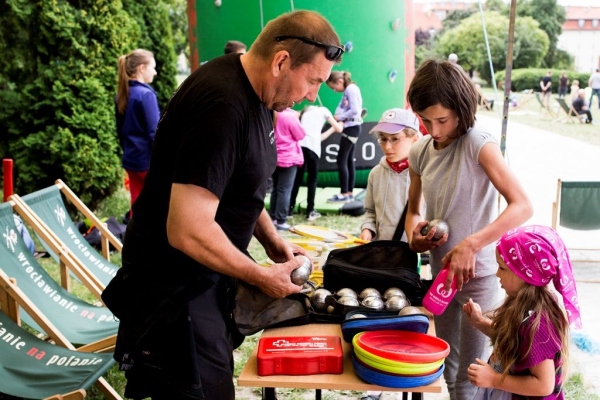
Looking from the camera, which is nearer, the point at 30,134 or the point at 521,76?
the point at 30,134

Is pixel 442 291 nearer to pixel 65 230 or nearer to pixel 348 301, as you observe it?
pixel 348 301

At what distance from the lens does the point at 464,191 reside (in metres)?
2.51

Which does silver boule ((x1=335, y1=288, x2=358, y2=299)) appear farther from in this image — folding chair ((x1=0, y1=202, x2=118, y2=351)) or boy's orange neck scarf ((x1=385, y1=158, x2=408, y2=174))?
folding chair ((x1=0, y1=202, x2=118, y2=351))

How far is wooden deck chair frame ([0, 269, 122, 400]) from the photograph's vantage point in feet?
11.0

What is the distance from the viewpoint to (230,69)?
1.95m

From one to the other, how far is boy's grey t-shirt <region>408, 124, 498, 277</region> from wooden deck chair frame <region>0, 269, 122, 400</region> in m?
1.88

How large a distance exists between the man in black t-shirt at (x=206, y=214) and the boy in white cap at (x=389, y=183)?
1323 mm

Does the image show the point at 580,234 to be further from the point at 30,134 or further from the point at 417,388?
the point at 30,134

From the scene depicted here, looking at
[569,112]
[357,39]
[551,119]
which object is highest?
[357,39]

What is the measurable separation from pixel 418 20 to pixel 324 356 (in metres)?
40.9

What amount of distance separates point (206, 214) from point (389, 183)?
1.93 m

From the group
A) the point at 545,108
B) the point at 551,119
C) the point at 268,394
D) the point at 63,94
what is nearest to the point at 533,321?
the point at 268,394

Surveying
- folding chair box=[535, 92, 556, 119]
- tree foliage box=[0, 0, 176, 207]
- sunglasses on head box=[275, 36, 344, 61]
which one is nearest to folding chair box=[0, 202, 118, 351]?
sunglasses on head box=[275, 36, 344, 61]

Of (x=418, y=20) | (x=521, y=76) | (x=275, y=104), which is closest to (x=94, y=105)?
(x=275, y=104)
